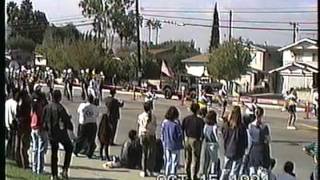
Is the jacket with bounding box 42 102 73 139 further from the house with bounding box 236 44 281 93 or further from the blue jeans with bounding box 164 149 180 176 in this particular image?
the house with bounding box 236 44 281 93

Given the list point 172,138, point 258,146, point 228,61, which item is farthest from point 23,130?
point 228,61

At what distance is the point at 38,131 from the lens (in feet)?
30.1

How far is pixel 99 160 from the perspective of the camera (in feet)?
35.8

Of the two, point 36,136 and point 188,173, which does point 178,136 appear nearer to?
point 188,173

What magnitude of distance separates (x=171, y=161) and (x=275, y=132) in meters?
5.25

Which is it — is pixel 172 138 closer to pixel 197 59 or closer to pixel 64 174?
pixel 64 174

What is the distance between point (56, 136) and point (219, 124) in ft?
7.53

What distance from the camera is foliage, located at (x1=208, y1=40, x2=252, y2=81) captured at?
13841 millimetres

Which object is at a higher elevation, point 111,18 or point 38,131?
point 111,18

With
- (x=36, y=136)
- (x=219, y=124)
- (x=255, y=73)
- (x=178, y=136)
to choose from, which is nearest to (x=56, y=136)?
(x=36, y=136)

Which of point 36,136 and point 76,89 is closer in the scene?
point 36,136

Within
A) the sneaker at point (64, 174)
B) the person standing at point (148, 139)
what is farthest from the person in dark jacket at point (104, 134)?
the sneaker at point (64, 174)

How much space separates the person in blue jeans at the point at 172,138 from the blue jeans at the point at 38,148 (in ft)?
5.39

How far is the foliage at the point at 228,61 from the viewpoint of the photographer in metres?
13.8
